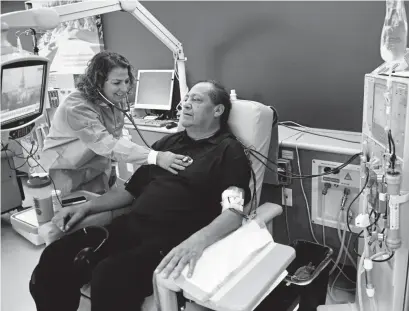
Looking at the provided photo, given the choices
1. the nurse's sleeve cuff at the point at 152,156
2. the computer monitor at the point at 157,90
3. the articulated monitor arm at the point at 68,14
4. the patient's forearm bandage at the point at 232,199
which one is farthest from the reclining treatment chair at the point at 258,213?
the computer monitor at the point at 157,90

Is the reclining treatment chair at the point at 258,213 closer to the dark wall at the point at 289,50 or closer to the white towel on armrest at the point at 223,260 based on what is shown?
the white towel on armrest at the point at 223,260

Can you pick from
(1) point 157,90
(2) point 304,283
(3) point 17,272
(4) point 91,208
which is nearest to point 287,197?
(2) point 304,283

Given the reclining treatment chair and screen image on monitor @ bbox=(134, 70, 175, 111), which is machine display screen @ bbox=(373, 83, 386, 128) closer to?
the reclining treatment chair

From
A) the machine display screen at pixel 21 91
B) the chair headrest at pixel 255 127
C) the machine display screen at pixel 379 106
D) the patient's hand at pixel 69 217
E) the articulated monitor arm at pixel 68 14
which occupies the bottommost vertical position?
the patient's hand at pixel 69 217

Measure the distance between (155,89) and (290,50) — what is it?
3.77ft

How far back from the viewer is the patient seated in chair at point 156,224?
1400 millimetres

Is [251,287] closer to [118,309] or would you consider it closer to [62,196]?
[118,309]

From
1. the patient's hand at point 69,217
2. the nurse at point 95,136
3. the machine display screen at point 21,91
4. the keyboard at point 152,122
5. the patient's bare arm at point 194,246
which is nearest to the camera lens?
the patient's bare arm at point 194,246

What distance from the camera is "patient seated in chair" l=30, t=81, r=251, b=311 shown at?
1400mm

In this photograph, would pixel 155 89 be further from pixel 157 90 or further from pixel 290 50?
pixel 290 50

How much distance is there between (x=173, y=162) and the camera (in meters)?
1.73

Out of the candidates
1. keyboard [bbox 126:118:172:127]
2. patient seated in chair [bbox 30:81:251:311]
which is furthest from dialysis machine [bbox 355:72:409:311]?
keyboard [bbox 126:118:172:127]

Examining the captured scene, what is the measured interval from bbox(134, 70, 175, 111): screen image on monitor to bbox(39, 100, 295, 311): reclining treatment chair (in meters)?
1.21

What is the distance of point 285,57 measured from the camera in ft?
7.97
